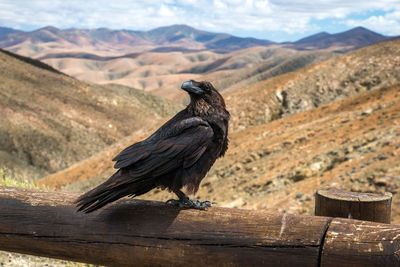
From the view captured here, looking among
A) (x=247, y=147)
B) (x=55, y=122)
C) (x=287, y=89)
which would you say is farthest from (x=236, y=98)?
(x=55, y=122)

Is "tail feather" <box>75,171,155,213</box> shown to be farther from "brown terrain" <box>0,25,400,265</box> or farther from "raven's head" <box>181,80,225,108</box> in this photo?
"brown terrain" <box>0,25,400,265</box>

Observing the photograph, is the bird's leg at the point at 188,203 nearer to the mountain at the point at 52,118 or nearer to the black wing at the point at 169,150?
the black wing at the point at 169,150

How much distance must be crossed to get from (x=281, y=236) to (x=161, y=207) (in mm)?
802

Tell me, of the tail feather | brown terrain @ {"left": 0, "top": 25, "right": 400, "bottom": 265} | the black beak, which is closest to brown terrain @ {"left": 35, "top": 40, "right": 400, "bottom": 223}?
brown terrain @ {"left": 0, "top": 25, "right": 400, "bottom": 265}

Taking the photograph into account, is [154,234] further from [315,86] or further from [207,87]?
[315,86]

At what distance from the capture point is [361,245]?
1938mm

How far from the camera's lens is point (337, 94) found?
20828 millimetres

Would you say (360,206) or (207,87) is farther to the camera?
(207,87)

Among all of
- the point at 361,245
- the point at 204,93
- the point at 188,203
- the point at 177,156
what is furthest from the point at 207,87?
the point at 361,245

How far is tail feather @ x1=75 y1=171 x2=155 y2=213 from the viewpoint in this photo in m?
2.24

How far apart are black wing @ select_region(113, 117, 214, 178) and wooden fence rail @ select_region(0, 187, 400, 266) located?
274 millimetres

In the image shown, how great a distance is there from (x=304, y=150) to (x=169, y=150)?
29.5 feet

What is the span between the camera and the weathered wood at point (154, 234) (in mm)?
2086

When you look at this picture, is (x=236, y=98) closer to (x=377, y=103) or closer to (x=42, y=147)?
(x=377, y=103)
